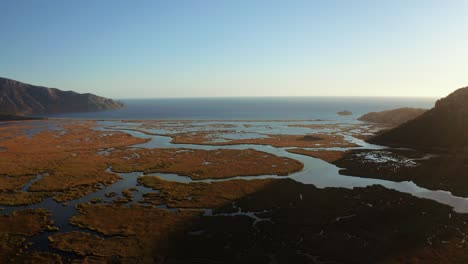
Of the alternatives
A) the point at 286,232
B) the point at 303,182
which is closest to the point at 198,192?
the point at 303,182

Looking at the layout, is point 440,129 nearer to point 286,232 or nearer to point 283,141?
point 283,141

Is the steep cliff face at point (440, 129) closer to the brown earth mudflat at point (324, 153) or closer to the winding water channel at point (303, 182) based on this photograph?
the brown earth mudflat at point (324, 153)

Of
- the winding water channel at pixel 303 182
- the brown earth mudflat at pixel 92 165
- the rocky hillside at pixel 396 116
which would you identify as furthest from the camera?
the rocky hillside at pixel 396 116

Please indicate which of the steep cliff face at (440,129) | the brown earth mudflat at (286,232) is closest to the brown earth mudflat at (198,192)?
the brown earth mudflat at (286,232)

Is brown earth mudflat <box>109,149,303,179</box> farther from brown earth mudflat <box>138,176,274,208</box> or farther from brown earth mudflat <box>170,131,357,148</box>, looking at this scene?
brown earth mudflat <box>170,131,357,148</box>

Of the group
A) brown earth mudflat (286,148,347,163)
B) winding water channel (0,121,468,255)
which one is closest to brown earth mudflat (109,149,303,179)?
winding water channel (0,121,468,255)

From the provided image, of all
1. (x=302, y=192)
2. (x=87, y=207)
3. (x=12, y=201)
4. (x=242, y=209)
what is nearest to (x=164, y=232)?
(x=242, y=209)

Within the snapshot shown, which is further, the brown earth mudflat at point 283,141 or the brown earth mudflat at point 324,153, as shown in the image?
the brown earth mudflat at point 283,141
